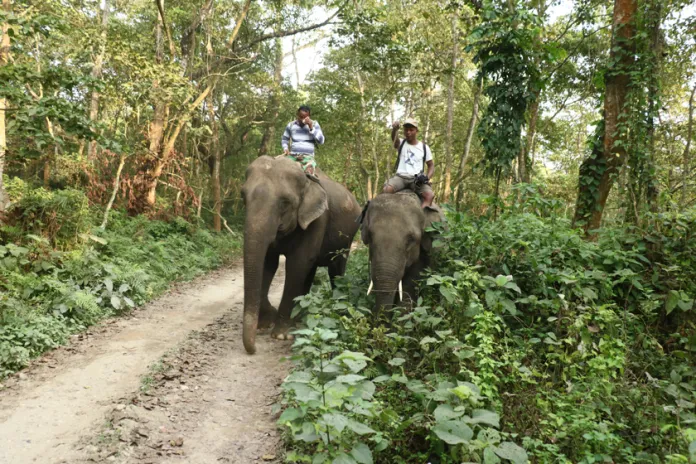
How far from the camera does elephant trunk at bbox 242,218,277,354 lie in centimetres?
650

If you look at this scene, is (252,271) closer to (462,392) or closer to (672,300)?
(462,392)

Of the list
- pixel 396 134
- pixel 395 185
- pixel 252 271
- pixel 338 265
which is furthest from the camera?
pixel 338 265

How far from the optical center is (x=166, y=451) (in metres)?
4.07

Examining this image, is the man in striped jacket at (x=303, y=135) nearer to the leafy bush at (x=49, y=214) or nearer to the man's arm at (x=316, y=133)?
the man's arm at (x=316, y=133)

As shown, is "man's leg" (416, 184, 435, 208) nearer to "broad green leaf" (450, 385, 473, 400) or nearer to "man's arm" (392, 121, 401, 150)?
"man's arm" (392, 121, 401, 150)

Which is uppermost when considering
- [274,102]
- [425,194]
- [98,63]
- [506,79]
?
[274,102]

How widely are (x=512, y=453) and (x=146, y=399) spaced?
12.5 feet

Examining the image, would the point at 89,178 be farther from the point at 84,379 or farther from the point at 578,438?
the point at 578,438

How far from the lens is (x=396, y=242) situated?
611 centimetres

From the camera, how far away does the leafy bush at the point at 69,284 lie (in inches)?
246

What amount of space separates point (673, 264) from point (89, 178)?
49.2 feet

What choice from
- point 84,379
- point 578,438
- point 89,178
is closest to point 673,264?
point 578,438

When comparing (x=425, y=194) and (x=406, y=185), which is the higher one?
(x=406, y=185)

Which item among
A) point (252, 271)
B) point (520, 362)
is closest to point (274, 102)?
point (252, 271)
